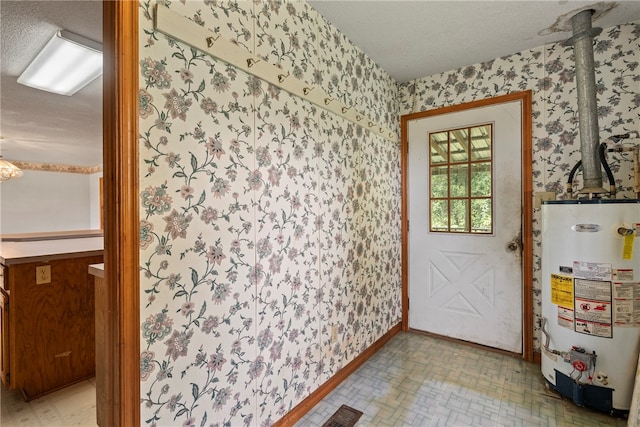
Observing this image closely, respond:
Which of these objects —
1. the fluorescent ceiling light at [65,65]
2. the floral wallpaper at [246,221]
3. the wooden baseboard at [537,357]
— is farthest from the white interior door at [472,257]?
the fluorescent ceiling light at [65,65]

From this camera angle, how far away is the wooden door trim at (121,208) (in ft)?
3.07

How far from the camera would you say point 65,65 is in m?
2.04

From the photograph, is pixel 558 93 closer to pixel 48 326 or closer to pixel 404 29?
pixel 404 29

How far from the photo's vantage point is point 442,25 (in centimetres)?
197

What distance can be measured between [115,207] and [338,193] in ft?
4.42

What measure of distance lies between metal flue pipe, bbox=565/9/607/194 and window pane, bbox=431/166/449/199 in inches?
38.1

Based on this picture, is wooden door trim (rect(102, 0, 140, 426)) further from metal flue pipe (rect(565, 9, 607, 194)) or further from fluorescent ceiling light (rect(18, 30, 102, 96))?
metal flue pipe (rect(565, 9, 607, 194))

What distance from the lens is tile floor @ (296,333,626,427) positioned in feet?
5.48

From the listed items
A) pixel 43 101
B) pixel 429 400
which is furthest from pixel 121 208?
pixel 43 101

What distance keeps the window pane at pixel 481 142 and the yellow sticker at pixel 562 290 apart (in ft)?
3.63

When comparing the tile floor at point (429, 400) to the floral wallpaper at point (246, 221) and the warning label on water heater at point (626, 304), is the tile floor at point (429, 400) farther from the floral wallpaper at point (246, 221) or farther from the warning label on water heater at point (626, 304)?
the warning label on water heater at point (626, 304)

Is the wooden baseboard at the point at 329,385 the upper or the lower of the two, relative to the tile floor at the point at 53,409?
upper

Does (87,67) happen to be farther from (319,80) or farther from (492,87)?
(492,87)

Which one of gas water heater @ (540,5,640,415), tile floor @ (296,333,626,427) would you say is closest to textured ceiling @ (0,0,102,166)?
tile floor @ (296,333,626,427)
